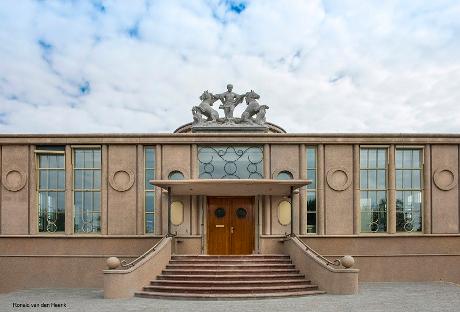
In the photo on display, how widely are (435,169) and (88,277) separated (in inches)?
552

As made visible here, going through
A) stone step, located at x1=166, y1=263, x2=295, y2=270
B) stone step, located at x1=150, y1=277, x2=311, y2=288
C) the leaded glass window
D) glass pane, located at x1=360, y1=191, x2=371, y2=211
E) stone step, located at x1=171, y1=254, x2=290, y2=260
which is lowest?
stone step, located at x1=150, y1=277, x2=311, y2=288

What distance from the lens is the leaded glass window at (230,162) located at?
19.7 m

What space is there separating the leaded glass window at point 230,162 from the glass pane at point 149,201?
80.4 inches

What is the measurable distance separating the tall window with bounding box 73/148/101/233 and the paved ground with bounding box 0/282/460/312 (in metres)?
3.28

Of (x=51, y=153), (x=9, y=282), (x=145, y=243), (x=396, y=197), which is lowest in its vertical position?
(x=9, y=282)

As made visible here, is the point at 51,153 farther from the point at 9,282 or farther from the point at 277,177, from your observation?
the point at 277,177

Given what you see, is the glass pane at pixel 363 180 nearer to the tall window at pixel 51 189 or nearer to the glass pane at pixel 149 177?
the glass pane at pixel 149 177

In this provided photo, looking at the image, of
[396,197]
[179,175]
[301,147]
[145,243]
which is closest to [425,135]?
[396,197]

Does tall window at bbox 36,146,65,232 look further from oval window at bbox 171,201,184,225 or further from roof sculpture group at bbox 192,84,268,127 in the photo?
roof sculpture group at bbox 192,84,268,127

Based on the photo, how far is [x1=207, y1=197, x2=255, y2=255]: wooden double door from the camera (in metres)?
19.6

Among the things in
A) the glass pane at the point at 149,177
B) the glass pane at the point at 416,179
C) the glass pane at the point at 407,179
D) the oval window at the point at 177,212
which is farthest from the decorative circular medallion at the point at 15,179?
the glass pane at the point at 416,179

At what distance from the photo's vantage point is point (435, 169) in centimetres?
1994

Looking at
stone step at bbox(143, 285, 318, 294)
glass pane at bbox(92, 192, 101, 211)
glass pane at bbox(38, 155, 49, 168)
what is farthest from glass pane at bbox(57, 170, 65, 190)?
stone step at bbox(143, 285, 318, 294)

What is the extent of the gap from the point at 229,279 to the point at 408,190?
27.4 feet
